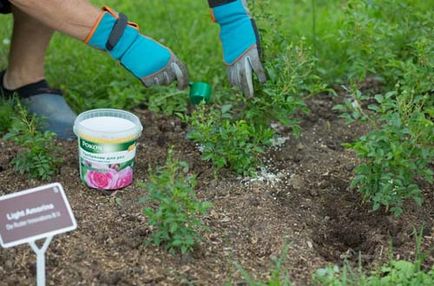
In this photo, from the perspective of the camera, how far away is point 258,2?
334 centimetres

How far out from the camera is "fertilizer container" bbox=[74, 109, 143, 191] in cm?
280

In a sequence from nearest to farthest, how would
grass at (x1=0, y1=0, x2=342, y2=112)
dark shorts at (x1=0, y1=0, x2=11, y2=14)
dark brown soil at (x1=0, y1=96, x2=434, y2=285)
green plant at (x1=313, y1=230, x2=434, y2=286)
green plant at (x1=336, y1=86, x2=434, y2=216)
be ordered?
green plant at (x1=313, y1=230, x2=434, y2=286) < dark brown soil at (x1=0, y1=96, x2=434, y2=285) < green plant at (x1=336, y1=86, x2=434, y2=216) < dark shorts at (x1=0, y1=0, x2=11, y2=14) < grass at (x1=0, y1=0, x2=342, y2=112)

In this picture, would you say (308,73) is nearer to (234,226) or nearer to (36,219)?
(234,226)

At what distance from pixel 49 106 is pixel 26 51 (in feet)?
0.81

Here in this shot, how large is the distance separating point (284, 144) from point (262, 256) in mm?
778

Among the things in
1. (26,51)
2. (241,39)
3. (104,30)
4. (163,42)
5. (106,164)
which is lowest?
(163,42)

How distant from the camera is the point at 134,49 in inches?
116

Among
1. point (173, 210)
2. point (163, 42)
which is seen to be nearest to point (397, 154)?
point (173, 210)

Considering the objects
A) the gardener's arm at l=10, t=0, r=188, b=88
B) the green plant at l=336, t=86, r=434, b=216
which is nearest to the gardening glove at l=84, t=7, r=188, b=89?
the gardener's arm at l=10, t=0, r=188, b=88

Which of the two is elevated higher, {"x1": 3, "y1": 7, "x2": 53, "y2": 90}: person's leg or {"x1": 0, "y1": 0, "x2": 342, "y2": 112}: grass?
{"x1": 3, "y1": 7, "x2": 53, "y2": 90}: person's leg

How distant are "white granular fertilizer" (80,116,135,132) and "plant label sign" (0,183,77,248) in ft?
1.79

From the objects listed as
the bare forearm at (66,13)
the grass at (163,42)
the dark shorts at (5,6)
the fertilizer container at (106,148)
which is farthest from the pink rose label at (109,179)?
the dark shorts at (5,6)

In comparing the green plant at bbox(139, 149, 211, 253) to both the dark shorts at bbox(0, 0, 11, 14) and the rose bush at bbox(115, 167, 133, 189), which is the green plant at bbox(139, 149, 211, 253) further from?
the dark shorts at bbox(0, 0, 11, 14)

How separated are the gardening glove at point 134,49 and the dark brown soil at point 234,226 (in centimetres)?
33
